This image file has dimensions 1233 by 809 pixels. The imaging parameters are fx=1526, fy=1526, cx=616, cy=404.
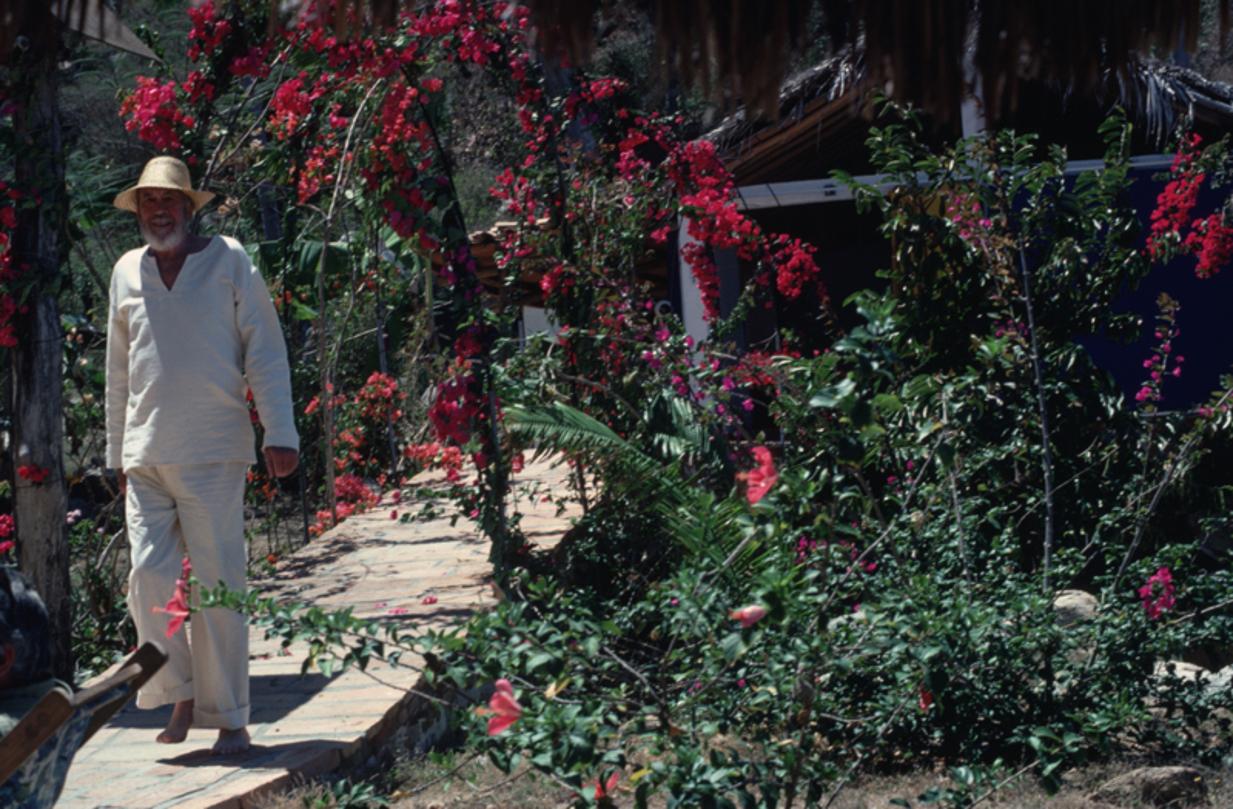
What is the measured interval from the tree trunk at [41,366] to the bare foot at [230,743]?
208 centimetres

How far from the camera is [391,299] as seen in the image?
11.8 meters

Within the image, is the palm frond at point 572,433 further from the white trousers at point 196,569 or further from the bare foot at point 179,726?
the bare foot at point 179,726

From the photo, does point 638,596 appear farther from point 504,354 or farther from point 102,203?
point 102,203

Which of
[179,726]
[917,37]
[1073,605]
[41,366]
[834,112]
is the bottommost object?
[1073,605]

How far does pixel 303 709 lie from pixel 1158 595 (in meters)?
2.90

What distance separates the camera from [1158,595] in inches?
190

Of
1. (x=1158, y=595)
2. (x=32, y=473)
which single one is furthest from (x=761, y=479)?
(x=32, y=473)

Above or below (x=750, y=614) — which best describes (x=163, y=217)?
above

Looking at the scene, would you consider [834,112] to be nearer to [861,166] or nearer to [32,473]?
[861,166]

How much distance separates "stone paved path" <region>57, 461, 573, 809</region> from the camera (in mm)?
4469

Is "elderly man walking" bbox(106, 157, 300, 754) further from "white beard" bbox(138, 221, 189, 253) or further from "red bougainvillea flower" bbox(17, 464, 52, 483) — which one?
"red bougainvillea flower" bbox(17, 464, 52, 483)

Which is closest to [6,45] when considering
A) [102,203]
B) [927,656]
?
[927,656]

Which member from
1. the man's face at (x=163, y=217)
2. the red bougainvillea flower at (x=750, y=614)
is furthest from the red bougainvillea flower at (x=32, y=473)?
the red bougainvillea flower at (x=750, y=614)

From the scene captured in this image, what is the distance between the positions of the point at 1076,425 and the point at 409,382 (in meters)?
9.03
